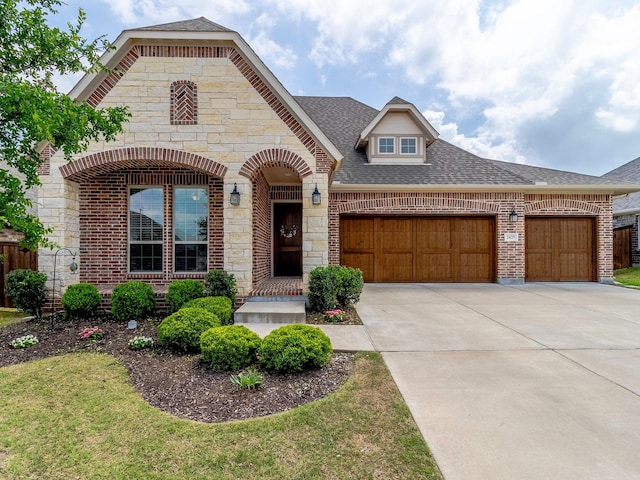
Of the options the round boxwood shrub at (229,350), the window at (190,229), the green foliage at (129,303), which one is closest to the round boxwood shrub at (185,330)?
the round boxwood shrub at (229,350)

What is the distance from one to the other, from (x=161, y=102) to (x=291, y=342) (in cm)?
579

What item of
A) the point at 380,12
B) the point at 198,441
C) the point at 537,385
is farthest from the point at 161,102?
the point at 537,385

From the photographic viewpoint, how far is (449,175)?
10.4m

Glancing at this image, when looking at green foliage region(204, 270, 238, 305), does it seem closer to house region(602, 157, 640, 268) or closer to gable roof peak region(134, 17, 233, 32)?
gable roof peak region(134, 17, 233, 32)

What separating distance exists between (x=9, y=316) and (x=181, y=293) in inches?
149

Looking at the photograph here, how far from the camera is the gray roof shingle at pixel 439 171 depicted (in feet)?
33.1

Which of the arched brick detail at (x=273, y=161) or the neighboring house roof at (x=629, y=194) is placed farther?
the neighboring house roof at (x=629, y=194)

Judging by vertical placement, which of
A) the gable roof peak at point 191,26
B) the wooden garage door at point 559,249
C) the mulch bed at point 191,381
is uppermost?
the gable roof peak at point 191,26

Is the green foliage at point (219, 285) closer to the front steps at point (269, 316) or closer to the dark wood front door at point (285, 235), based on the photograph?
the front steps at point (269, 316)

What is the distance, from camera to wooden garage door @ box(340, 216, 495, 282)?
411 inches

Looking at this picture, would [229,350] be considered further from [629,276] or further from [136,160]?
[629,276]

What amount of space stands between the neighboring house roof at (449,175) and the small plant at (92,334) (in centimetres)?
687

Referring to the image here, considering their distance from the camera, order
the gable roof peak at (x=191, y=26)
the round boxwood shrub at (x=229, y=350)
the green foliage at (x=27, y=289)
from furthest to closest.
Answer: the gable roof peak at (x=191, y=26) → the green foliage at (x=27, y=289) → the round boxwood shrub at (x=229, y=350)

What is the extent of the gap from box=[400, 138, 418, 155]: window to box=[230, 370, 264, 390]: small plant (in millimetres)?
9895
